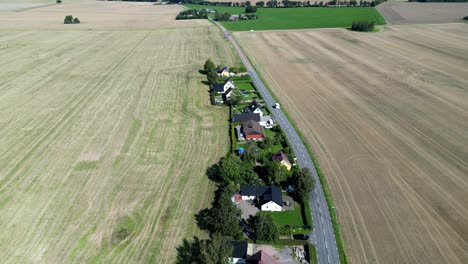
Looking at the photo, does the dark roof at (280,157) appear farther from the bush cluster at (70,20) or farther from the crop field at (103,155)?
the bush cluster at (70,20)

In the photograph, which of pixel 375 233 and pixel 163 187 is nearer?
pixel 375 233

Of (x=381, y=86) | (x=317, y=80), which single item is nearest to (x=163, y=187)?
(x=317, y=80)

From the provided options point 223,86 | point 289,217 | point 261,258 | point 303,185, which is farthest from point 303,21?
point 261,258

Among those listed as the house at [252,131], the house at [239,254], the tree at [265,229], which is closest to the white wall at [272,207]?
the tree at [265,229]

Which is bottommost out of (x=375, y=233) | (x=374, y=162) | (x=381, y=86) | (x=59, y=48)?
(x=375, y=233)

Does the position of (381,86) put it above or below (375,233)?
above

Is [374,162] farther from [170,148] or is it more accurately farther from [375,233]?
[170,148]

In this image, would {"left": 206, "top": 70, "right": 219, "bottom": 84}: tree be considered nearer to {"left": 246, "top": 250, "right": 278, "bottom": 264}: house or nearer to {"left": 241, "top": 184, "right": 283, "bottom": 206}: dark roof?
{"left": 241, "top": 184, "right": 283, "bottom": 206}: dark roof
